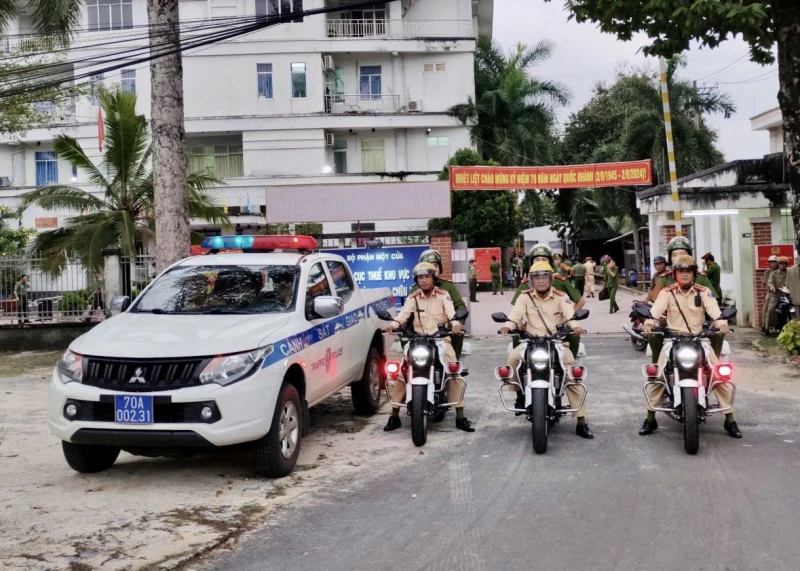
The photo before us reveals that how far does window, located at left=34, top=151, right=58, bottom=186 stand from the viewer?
127 feet

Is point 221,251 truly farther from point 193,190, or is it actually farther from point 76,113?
point 76,113

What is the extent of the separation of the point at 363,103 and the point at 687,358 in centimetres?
3261

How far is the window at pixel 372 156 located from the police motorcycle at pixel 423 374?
30648mm

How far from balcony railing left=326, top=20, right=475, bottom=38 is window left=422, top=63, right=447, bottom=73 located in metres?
1.22

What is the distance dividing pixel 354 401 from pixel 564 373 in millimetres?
2717

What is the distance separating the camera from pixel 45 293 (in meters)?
17.4

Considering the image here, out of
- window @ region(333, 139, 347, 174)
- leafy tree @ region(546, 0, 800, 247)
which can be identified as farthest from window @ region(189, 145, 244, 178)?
leafy tree @ region(546, 0, 800, 247)

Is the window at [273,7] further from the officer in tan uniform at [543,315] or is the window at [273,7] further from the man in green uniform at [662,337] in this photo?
the officer in tan uniform at [543,315]

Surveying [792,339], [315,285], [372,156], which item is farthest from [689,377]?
[372,156]

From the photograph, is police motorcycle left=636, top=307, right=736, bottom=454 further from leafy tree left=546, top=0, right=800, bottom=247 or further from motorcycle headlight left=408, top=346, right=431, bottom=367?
leafy tree left=546, top=0, right=800, bottom=247

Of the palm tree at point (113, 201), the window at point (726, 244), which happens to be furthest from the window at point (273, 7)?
the window at point (726, 244)

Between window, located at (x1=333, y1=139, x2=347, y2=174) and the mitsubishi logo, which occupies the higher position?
window, located at (x1=333, y1=139, x2=347, y2=174)

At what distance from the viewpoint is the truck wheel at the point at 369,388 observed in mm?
9602

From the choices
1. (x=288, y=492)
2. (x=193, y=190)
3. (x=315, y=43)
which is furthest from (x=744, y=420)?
(x=315, y=43)
